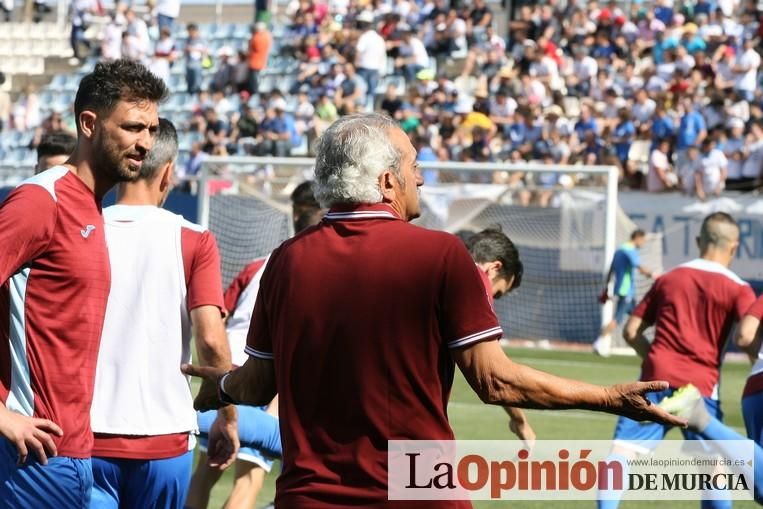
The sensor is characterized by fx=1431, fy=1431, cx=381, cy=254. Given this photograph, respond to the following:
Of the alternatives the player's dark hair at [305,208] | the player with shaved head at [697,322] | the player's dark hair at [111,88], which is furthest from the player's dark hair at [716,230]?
the player's dark hair at [111,88]

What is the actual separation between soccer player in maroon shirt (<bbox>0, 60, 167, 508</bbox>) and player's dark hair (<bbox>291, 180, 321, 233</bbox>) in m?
2.55

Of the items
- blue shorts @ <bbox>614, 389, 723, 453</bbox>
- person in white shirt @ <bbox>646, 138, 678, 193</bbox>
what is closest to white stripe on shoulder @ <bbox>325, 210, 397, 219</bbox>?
blue shorts @ <bbox>614, 389, 723, 453</bbox>

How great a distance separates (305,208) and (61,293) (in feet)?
9.35

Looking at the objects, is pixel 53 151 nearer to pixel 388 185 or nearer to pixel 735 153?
pixel 388 185

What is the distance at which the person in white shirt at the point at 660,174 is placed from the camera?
70.0ft

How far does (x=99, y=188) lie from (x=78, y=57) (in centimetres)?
3136

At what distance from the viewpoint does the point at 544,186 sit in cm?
2088

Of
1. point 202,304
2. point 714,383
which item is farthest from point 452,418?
point 202,304

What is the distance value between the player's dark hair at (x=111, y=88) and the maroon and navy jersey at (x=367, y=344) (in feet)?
3.44

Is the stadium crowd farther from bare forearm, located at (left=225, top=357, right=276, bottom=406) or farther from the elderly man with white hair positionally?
the elderly man with white hair

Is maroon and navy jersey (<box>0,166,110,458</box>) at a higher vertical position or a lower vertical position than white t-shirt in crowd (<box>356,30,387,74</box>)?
lower

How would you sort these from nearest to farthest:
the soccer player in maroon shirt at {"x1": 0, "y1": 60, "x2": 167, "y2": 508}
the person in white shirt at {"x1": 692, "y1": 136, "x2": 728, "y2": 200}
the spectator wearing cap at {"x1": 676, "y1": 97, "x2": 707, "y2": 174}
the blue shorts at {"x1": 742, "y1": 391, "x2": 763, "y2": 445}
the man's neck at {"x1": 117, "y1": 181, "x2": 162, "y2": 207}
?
→ 1. the soccer player in maroon shirt at {"x1": 0, "y1": 60, "x2": 167, "y2": 508}
2. the man's neck at {"x1": 117, "y1": 181, "x2": 162, "y2": 207}
3. the blue shorts at {"x1": 742, "y1": 391, "x2": 763, "y2": 445}
4. the person in white shirt at {"x1": 692, "y1": 136, "x2": 728, "y2": 200}
5. the spectator wearing cap at {"x1": 676, "y1": 97, "x2": 707, "y2": 174}

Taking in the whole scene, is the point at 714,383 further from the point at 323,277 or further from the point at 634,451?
the point at 323,277

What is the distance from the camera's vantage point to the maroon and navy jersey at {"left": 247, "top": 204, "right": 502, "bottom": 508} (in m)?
3.68
